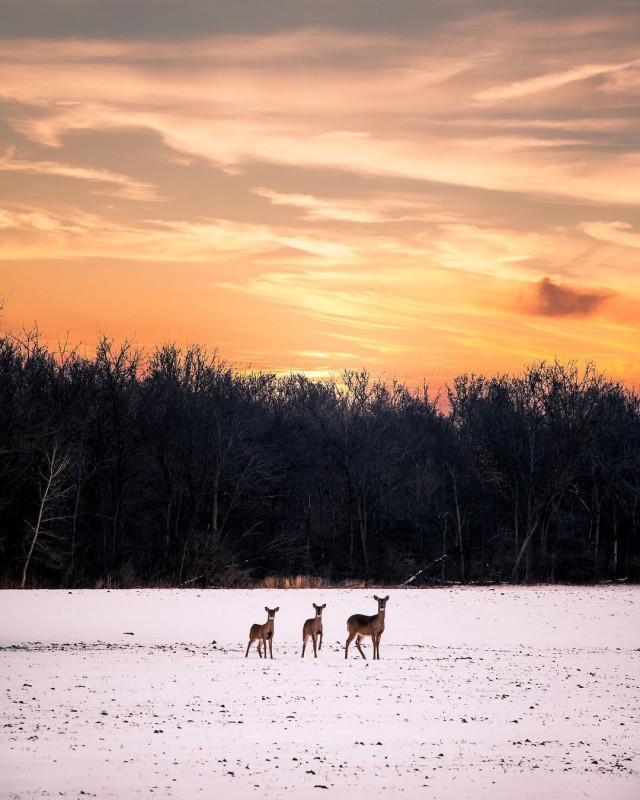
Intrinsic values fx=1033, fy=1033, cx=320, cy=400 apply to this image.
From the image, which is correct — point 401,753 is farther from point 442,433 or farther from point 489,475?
point 442,433

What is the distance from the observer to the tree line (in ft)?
181

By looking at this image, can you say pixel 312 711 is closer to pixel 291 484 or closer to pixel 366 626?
pixel 366 626

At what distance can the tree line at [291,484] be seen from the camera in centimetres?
5531

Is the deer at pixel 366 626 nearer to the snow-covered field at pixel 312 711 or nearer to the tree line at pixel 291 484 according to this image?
the snow-covered field at pixel 312 711

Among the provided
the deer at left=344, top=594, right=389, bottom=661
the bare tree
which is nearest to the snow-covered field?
the deer at left=344, top=594, right=389, bottom=661

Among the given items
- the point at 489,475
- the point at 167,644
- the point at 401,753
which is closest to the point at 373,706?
the point at 401,753

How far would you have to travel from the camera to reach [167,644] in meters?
26.5

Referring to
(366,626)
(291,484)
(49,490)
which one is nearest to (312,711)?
(366,626)

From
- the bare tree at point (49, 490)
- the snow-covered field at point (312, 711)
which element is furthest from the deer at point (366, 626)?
the bare tree at point (49, 490)

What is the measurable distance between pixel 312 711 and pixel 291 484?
55.5 meters

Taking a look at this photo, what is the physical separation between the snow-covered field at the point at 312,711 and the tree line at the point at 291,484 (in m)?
24.1

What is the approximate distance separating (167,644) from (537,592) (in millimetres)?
22333

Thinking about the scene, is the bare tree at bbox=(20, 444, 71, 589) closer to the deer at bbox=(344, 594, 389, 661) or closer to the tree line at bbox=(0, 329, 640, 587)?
the tree line at bbox=(0, 329, 640, 587)

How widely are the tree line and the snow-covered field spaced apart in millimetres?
24060
